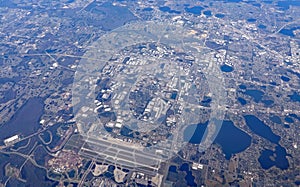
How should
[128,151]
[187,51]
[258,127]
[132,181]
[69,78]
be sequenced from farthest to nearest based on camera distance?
[187,51] < [69,78] < [258,127] < [128,151] < [132,181]

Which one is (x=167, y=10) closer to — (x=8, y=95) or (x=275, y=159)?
(x=8, y=95)

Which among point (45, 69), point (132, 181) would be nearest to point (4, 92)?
point (45, 69)

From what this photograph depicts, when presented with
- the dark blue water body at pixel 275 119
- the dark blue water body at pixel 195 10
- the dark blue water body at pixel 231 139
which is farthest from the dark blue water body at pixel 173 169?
the dark blue water body at pixel 195 10

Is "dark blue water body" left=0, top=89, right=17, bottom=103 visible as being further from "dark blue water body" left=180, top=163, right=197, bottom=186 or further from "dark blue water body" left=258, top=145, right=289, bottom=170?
"dark blue water body" left=258, top=145, right=289, bottom=170

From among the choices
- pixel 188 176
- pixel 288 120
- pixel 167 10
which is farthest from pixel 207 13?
pixel 188 176

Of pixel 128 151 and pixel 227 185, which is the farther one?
pixel 128 151

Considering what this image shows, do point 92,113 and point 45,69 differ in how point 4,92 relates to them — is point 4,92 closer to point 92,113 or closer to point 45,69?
point 45,69
